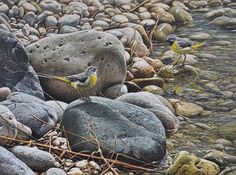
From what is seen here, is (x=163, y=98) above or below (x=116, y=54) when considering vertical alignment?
below

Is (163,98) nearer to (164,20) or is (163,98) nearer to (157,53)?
(157,53)

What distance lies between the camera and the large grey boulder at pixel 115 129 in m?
5.69

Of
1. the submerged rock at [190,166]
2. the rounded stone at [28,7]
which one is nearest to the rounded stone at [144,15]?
the rounded stone at [28,7]

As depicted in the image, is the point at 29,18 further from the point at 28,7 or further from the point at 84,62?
the point at 84,62

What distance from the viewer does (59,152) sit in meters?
5.71

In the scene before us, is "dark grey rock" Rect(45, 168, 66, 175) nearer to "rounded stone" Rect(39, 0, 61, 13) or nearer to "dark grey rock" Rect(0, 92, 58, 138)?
"dark grey rock" Rect(0, 92, 58, 138)

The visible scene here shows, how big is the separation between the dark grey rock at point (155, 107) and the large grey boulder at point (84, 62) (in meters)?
0.51

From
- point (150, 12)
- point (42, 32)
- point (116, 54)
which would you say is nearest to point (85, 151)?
point (116, 54)

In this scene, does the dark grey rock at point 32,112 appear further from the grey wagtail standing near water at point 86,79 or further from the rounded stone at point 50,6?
the rounded stone at point 50,6

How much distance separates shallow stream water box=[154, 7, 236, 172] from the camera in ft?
20.8

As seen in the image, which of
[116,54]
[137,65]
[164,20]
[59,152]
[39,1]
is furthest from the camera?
[164,20]

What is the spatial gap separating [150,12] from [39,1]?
7.20 ft

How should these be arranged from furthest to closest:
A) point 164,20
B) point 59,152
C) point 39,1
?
point 164,20, point 39,1, point 59,152

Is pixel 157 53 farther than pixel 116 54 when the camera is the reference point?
Yes
